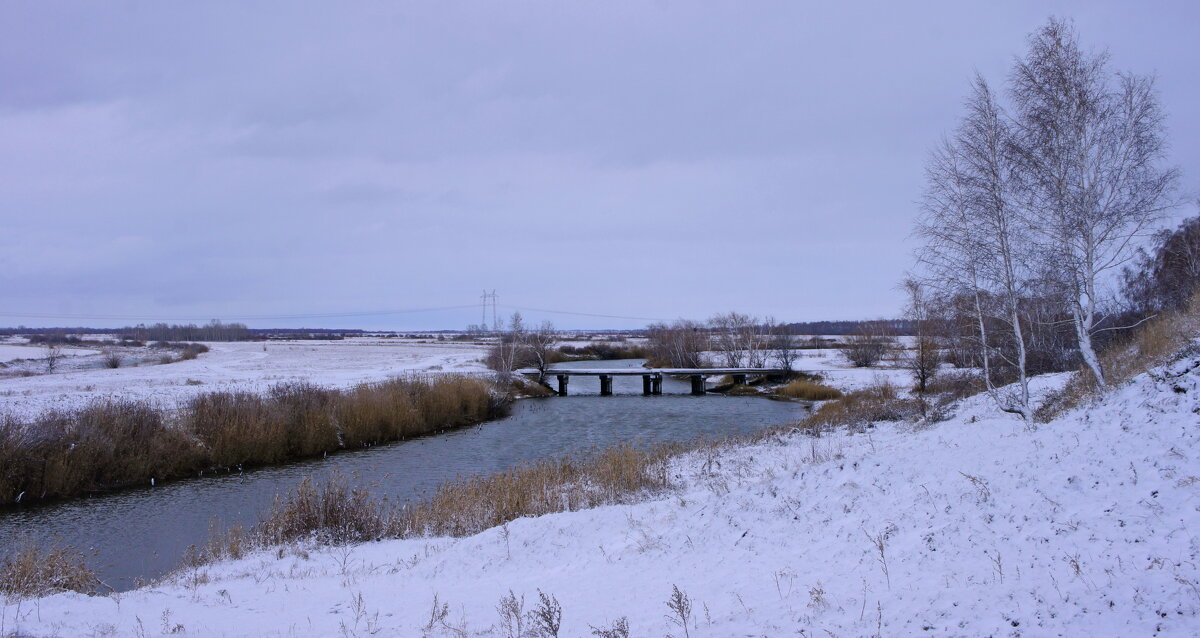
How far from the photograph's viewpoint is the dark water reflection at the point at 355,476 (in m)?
13.4

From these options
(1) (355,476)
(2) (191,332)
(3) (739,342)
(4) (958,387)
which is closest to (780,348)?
(3) (739,342)

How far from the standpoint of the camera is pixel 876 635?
15.9 feet

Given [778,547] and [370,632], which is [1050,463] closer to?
[778,547]

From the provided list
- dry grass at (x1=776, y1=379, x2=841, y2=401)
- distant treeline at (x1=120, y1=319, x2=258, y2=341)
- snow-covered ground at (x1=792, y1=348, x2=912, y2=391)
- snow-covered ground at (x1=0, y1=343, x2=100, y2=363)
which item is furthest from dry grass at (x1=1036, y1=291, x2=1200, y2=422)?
distant treeline at (x1=120, y1=319, x2=258, y2=341)

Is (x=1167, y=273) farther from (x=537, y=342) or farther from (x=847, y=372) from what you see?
(x=537, y=342)

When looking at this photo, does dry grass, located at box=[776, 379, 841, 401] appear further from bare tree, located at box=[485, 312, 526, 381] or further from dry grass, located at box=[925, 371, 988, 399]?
bare tree, located at box=[485, 312, 526, 381]

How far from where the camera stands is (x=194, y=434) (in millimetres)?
21188

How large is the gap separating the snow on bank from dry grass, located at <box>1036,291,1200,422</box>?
159cm

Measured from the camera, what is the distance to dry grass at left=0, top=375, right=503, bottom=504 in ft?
56.4

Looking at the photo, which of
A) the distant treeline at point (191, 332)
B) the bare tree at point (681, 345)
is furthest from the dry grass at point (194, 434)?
the distant treeline at point (191, 332)

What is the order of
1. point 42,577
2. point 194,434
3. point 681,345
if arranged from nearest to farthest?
point 42,577, point 194,434, point 681,345

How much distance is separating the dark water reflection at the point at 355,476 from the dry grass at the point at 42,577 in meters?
1.52

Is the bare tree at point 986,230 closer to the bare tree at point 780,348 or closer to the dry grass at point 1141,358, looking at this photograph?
the dry grass at point 1141,358

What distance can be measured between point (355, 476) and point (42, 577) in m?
10.8
